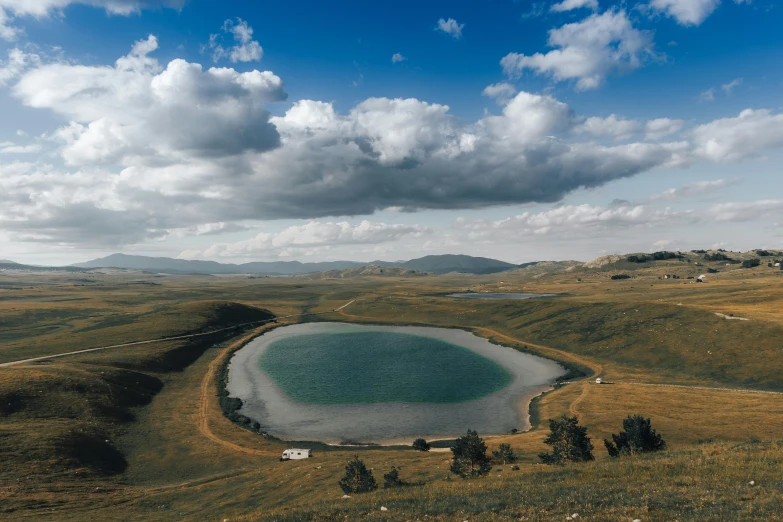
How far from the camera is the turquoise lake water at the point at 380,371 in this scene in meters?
99.2

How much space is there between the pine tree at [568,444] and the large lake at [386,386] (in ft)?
100

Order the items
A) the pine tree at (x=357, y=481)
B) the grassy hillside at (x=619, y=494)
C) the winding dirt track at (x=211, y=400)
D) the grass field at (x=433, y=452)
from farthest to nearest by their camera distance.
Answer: the winding dirt track at (x=211, y=400) < the pine tree at (x=357, y=481) < the grass field at (x=433, y=452) < the grassy hillside at (x=619, y=494)

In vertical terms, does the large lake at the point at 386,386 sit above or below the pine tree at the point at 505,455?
below

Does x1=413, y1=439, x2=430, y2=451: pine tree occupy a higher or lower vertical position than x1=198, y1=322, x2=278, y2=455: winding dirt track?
higher

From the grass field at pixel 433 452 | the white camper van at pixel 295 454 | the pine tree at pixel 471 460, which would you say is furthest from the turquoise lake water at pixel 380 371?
the pine tree at pixel 471 460

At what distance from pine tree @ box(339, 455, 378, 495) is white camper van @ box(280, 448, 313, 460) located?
2480 centimetres

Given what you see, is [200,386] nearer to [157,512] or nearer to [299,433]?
[299,433]

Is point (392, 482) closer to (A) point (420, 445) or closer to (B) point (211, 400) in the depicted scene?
(A) point (420, 445)

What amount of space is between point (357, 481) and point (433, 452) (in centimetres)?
2534

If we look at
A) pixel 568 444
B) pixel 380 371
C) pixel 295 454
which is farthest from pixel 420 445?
pixel 380 371

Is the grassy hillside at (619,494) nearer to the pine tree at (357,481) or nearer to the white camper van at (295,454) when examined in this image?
the pine tree at (357,481)

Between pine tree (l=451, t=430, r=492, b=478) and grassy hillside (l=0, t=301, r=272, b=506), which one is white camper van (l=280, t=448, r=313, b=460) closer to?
grassy hillside (l=0, t=301, r=272, b=506)

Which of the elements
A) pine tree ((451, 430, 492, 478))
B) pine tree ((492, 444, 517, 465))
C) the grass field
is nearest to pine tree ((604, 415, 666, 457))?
the grass field

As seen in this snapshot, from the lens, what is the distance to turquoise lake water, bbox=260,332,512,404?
325 ft
